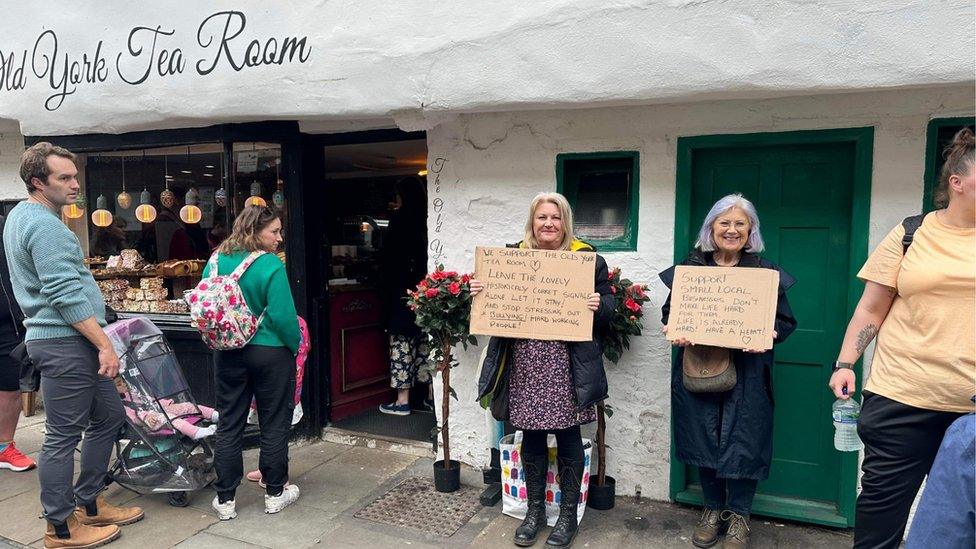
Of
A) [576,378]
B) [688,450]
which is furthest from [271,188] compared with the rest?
[688,450]

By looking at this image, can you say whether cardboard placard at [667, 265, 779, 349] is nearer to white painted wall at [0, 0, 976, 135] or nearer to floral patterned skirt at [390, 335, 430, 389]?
white painted wall at [0, 0, 976, 135]

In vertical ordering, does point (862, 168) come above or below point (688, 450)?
above

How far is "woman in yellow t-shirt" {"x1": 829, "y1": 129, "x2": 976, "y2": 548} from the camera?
91.6 inches

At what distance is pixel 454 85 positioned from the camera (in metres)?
3.84

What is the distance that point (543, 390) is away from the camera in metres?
3.29

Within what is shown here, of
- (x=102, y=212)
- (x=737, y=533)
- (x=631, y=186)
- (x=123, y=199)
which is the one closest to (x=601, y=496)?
(x=737, y=533)

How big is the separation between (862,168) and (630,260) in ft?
4.36

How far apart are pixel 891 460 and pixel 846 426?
1.64 ft

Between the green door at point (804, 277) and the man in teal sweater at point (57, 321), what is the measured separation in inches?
135

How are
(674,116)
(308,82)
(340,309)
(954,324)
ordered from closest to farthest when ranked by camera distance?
(954,324) < (674,116) < (308,82) < (340,309)

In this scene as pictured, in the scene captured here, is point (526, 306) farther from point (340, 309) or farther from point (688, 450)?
point (340, 309)

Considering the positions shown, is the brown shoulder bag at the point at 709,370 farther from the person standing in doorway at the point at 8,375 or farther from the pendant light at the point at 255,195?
the person standing in doorway at the point at 8,375

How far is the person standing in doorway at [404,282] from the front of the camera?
18.5ft

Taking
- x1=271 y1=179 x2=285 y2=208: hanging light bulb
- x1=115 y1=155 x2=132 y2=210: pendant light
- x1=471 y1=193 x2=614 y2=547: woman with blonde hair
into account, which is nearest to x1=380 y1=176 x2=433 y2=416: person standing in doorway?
x1=271 y1=179 x2=285 y2=208: hanging light bulb
